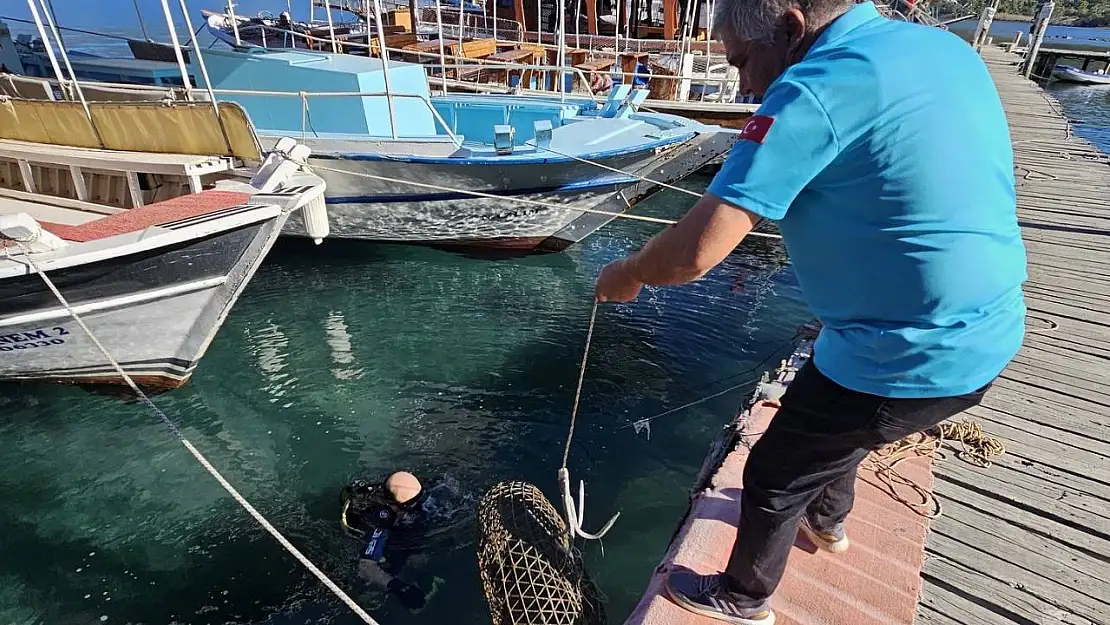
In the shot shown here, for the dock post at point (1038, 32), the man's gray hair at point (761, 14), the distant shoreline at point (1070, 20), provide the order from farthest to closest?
1. the distant shoreline at point (1070, 20)
2. the dock post at point (1038, 32)
3. the man's gray hair at point (761, 14)

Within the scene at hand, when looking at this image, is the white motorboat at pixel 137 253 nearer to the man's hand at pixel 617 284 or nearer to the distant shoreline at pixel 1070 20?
the man's hand at pixel 617 284

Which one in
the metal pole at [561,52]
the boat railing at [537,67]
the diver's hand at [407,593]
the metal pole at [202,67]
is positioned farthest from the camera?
the metal pole at [561,52]

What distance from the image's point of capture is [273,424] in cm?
523

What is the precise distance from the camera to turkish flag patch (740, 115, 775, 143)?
119 centimetres

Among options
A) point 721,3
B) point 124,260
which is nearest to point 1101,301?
point 721,3

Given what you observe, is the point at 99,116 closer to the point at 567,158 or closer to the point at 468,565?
the point at 567,158

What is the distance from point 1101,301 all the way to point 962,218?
15.8 ft

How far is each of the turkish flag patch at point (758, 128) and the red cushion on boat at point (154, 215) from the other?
491 centimetres

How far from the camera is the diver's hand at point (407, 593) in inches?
143

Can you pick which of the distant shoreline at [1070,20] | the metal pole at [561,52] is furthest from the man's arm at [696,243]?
the distant shoreline at [1070,20]

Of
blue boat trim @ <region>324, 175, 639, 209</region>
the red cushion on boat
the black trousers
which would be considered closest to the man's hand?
the black trousers

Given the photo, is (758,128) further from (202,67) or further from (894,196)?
(202,67)

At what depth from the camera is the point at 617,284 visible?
1683 mm

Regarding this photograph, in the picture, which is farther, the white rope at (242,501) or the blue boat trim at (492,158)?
the blue boat trim at (492,158)
